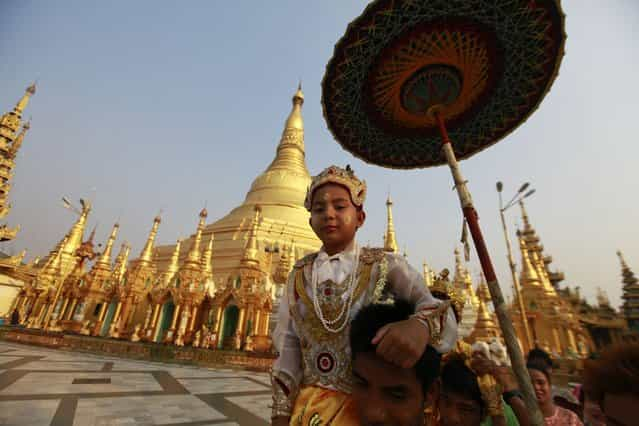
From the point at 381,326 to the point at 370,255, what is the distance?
50 cm

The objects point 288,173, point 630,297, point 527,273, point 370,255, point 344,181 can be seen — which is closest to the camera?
point 370,255

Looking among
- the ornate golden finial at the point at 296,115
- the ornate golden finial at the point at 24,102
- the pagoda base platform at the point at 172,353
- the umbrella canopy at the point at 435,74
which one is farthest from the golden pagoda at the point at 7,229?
the umbrella canopy at the point at 435,74

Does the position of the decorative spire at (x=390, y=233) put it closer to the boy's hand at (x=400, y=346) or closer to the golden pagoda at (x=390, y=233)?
the golden pagoda at (x=390, y=233)

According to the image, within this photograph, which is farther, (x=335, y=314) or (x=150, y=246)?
(x=150, y=246)

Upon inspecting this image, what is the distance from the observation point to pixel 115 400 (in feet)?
14.7

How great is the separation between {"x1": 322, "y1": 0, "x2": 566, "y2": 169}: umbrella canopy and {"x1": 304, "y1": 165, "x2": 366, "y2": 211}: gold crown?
138 cm

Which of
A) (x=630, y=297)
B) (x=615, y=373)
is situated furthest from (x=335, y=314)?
(x=630, y=297)

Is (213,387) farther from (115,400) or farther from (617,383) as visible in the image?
(617,383)

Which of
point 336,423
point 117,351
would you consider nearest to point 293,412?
point 336,423

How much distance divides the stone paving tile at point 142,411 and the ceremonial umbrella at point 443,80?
425 cm

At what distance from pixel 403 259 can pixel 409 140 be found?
2.16 meters

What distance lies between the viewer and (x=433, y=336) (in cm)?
125

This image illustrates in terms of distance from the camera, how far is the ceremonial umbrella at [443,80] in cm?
248

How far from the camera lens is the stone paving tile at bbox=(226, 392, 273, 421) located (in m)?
4.68
